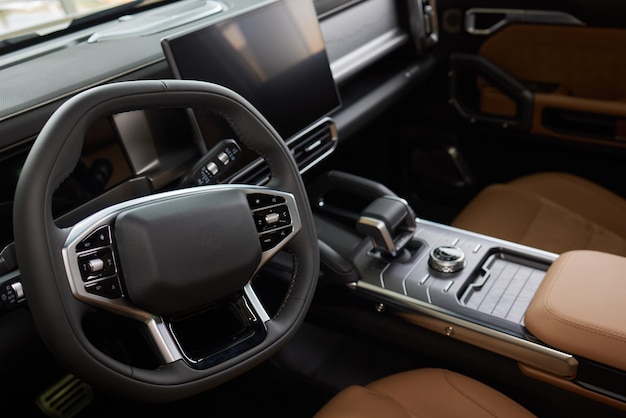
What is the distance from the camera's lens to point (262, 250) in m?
0.91

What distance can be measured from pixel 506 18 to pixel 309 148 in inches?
33.4

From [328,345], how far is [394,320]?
0.29 m

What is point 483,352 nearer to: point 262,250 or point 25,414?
point 262,250

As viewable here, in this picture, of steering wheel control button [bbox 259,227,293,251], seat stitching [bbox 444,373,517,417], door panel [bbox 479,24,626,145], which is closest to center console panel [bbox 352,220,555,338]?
seat stitching [bbox 444,373,517,417]

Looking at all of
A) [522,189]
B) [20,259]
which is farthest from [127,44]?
[522,189]

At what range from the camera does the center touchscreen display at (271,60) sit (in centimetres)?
115

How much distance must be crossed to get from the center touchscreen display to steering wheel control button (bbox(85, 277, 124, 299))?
48 centimetres

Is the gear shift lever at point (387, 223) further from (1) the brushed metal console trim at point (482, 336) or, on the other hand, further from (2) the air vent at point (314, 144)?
(2) the air vent at point (314, 144)

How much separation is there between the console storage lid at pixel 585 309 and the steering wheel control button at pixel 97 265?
0.70 meters

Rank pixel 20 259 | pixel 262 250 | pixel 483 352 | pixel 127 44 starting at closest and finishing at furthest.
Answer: pixel 20 259
pixel 262 250
pixel 483 352
pixel 127 44

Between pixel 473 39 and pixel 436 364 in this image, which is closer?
pixel 436 364

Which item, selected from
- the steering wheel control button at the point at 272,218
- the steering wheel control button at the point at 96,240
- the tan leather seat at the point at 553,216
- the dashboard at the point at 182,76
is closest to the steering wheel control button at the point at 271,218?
the steering wheel control button at the point at 272,218

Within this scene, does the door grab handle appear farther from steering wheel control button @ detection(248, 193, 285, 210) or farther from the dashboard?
steering wheel control button @ detection(248, 193, 285, 210)

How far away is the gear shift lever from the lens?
4.08 feet
